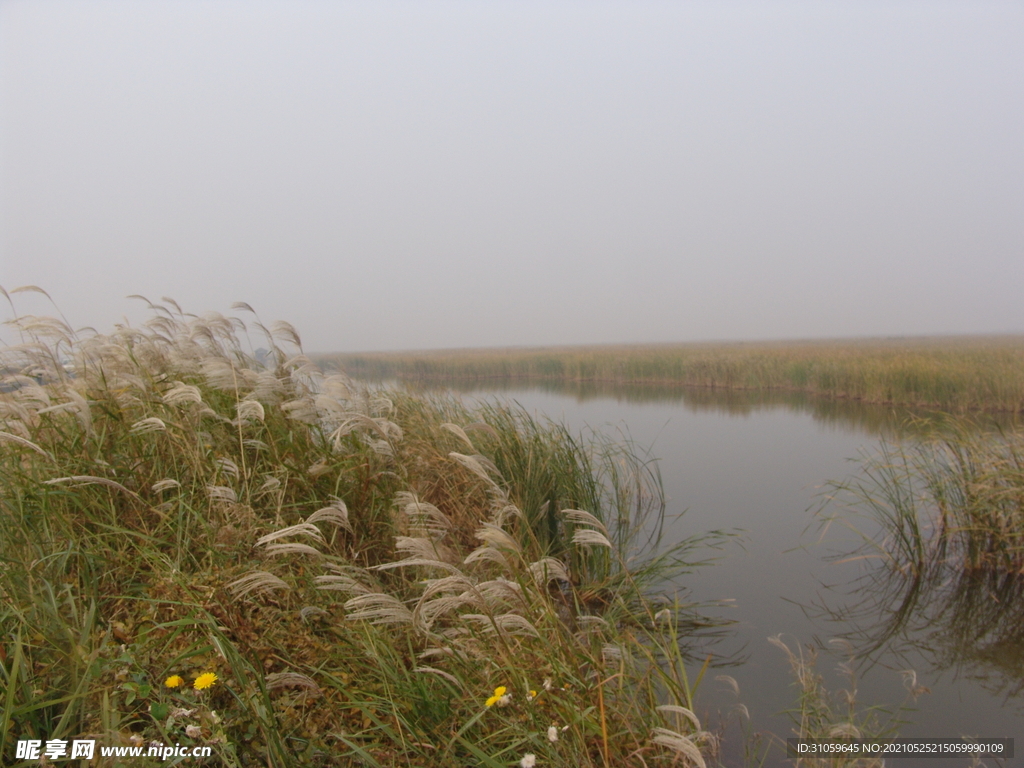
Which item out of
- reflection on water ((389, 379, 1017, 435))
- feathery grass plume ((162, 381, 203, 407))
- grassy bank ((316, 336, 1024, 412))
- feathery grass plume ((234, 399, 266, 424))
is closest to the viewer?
feathery grass plume ((162, 381, 203, 407))

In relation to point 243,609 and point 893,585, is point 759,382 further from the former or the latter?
point 243,609

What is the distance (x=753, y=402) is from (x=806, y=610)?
1012cm

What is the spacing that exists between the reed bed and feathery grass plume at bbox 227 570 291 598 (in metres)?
0.02

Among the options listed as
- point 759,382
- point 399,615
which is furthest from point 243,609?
point 759,382

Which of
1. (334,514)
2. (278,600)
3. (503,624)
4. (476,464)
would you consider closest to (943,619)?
(503,624)

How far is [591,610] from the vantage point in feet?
11.5

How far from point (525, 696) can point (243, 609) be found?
1056 mm

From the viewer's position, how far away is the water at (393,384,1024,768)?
8.79 feet

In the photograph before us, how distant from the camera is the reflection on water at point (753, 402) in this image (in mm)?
9016

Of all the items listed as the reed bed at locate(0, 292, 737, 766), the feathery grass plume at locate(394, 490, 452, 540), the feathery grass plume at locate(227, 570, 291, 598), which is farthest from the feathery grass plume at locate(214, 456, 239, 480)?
the feathery grass plume at locate(394, 490, 452, 540)

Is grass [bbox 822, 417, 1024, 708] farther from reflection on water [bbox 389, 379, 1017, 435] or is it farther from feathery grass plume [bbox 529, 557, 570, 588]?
reflection on water [bbox 389, 379, 1017, 435]

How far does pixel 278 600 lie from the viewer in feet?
6.69

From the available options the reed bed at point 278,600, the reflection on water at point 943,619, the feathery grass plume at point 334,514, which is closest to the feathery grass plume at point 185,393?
the reed bed at point 278,600

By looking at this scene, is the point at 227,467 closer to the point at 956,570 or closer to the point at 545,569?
the point at 545,569
